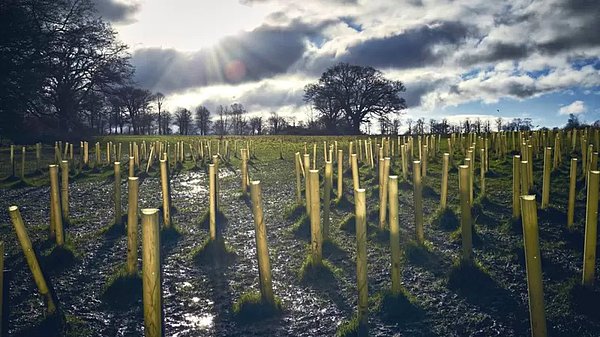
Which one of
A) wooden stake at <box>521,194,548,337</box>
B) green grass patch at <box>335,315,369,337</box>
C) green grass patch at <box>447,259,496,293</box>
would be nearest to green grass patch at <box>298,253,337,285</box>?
green grass patch at <box>335,315,369,337</box>

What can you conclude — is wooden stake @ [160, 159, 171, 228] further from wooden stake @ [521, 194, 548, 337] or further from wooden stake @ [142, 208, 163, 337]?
wooden stake @ [521, 194, 548, 337]

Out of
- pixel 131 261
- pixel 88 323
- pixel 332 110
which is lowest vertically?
pixel 88 323

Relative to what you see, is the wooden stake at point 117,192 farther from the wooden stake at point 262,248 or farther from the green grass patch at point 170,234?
the wooden stake at point 262,248

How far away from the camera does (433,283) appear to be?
5.26m

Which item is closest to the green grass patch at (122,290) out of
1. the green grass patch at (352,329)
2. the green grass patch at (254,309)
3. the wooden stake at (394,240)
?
the green grass patch at (254,309)

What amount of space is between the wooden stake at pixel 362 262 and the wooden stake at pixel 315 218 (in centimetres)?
118

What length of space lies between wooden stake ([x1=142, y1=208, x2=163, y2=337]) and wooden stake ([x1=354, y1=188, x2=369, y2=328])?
74.6 inches

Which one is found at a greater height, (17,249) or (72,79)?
(72,79)

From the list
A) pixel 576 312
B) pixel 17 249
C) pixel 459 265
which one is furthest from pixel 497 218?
pixel 17 249

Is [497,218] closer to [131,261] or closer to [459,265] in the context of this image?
[459,265]

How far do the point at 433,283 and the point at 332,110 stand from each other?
2025 inches

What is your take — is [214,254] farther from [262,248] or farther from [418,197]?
[418,197]

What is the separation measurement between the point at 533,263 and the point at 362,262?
4.91 feet

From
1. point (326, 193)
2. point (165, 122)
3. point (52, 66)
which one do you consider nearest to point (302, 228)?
point (326, 193)
